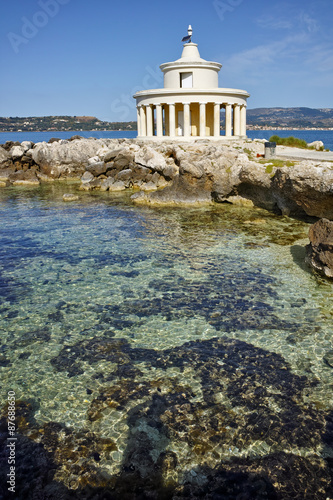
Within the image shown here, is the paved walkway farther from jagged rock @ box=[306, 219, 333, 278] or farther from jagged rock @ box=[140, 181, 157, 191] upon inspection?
jagged rock @ box=[140, 181, 157, 191]

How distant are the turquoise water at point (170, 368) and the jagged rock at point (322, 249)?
518 mm

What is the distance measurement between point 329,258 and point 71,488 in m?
10.4

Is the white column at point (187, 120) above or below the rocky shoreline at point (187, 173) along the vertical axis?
above

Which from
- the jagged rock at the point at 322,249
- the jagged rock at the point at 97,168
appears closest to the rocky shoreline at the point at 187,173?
the jagged rock at the point at 97,168

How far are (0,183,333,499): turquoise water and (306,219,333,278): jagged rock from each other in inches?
20.4

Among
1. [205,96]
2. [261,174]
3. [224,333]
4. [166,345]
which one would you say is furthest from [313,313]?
[205,96]

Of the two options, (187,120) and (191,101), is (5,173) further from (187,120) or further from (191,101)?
(191,101)

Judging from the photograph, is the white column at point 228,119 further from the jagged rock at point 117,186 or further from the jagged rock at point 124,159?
the jagged rock at point 117,186

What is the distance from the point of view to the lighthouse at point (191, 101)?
129 ft

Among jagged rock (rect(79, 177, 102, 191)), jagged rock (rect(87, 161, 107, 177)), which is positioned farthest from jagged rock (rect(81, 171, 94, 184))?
jagged rock (rect(79, 177, 102, 191))

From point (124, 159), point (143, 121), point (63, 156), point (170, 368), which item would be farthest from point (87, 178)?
point (170, 368)

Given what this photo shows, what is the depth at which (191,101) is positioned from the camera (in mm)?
39219

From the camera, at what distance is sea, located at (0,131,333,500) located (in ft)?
19.3

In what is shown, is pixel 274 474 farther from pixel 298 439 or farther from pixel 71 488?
pixel 71 488
